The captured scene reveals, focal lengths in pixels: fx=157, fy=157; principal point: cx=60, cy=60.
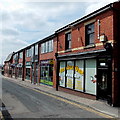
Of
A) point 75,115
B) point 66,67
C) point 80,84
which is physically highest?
point 66,67

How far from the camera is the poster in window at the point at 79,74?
1336cm

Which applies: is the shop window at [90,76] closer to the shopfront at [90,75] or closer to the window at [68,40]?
the shopfront at [90,75]

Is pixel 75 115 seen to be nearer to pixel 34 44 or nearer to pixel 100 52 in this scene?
pixel 100 52

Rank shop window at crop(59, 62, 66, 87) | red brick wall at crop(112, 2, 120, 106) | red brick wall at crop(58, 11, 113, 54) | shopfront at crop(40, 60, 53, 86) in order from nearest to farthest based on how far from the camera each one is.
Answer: red brick wall at crop(112, 2, 120, 106)
red brick wall at crop(58, 11, 113, 54)
shop window at crop(59, 62, 66, 87)
shopfront at crop(40, 60, 53, 86)

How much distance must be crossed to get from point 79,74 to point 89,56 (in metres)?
2.20

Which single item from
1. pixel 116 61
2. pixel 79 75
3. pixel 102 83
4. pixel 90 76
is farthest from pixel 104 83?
pixel 79 75

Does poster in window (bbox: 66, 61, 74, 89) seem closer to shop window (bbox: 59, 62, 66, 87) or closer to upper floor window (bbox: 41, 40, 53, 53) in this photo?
shop window (bbox: 59, 62, 66, 87)

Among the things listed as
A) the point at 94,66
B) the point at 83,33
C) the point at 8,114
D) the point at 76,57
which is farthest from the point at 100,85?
the point at 8,114

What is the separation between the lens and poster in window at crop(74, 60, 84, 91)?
1336 cm

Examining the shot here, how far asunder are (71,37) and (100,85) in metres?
5.88

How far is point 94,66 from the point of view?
11977mm

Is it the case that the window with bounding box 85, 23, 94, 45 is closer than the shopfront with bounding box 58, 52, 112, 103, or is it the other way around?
the shopfront with bounding box 58, 52, 112, 103

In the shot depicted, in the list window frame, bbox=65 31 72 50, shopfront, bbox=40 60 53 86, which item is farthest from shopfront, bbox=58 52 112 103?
shopfront, bbox=40 60 53 86

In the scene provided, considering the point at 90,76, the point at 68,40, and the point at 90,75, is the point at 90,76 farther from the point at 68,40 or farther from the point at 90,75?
the point at 68,40
